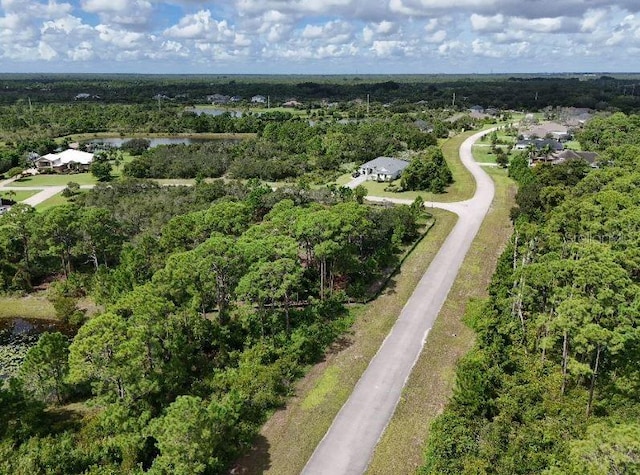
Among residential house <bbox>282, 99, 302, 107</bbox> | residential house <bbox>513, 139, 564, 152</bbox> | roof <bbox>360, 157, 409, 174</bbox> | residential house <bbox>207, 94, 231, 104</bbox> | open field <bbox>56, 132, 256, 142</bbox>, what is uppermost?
residential house <bbox>207, 94, 231, 104</bbox>

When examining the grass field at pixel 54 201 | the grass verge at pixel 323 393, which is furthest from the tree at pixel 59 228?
the grass field at pixel 54 201

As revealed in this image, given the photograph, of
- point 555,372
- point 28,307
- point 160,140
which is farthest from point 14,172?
point 555,372

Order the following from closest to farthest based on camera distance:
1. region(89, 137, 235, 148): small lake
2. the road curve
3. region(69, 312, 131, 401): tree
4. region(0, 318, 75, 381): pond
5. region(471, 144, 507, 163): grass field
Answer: region(69, 312, 131, 401): tree, the road curve, region(0, 318, 75, 381): pond, region(471, 144, 507, 163): grass field, region(89, 137, 235, 148): small lake

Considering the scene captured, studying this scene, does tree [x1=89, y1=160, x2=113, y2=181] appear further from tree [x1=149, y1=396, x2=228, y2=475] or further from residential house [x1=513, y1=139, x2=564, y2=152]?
residential house [x1=513, y1=139, x2=564, y2=152]

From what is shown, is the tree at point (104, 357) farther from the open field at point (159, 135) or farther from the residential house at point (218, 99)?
the residential house at point (218, 99)

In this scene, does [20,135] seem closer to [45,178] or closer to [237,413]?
[45,178]

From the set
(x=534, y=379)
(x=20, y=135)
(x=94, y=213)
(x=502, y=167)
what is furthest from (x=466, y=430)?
(x=20, y=135)

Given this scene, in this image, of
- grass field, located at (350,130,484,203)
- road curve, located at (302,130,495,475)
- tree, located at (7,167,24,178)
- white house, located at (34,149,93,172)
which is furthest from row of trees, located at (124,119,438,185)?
road curve, located at (302,130,495,475)
